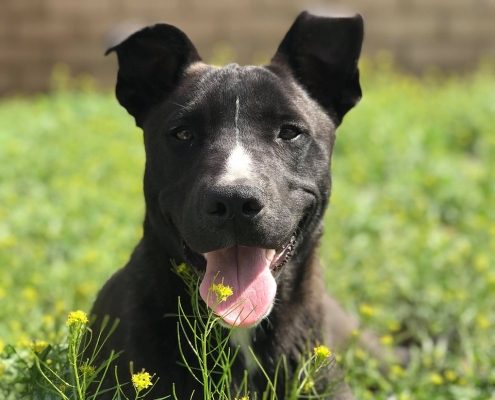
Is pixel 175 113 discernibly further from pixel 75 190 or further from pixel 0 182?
Result: pixel 0 182

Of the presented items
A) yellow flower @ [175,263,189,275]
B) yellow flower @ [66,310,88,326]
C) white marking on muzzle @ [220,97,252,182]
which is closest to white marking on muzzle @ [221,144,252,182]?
white marking on muzzle @ [220,97,252,182]

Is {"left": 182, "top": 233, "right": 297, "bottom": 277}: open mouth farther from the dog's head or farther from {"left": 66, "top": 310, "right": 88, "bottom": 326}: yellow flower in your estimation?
{"left": 66, "top": 310, "right": 88, "bottom": 326}: yellow flower

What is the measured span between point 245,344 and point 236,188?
765 mm

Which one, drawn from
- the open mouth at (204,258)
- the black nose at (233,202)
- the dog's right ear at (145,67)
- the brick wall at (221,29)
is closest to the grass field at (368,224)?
the open mouth at (204,258)

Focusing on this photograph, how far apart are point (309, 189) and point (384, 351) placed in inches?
69.6

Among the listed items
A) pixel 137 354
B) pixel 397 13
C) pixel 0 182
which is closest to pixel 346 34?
pixel 137 354

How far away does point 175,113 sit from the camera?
3.79 m

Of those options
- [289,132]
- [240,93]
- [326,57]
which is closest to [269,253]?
[289,132]

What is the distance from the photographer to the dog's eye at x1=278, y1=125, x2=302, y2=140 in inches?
148

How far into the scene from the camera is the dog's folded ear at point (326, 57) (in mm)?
4098

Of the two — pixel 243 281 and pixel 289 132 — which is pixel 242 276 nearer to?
pixel 243 281

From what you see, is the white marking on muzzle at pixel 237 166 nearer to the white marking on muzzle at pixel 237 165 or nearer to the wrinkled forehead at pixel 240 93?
the white marking on muzzle at pixel 237 165

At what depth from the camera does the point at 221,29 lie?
38.3 ft

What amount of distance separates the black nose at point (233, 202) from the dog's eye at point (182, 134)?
1.54ft
